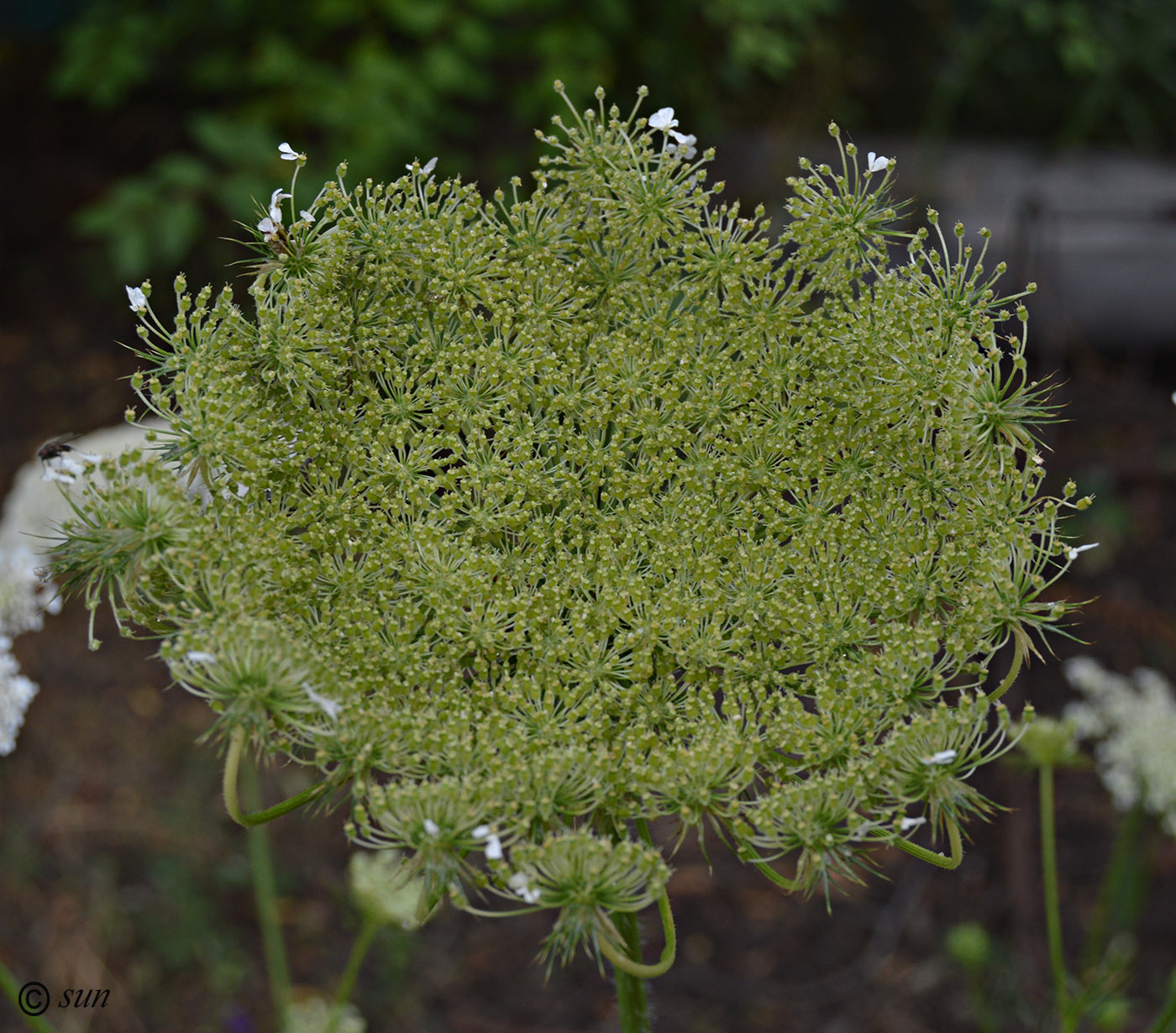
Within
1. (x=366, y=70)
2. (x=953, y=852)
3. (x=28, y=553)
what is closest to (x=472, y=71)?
(x=366, y=70)

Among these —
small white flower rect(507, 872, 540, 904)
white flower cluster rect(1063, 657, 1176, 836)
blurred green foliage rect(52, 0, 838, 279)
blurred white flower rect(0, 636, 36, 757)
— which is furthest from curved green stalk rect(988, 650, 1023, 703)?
blurred green foliage rect(52, 0, 838, 279)

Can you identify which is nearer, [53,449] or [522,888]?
[522,888]

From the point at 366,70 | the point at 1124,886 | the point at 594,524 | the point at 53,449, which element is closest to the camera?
the point at 594,524

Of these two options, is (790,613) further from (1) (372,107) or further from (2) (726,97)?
(2) (726,97)

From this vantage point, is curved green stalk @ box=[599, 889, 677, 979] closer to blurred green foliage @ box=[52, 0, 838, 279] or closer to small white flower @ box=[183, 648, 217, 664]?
small white flower @ box=[183, 648, 217, 664]

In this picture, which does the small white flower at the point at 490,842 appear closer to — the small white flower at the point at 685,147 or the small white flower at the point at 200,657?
the small white flower at the point at 200,657

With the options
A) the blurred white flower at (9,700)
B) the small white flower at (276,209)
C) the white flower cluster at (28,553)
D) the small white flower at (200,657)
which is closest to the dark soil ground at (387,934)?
the white flower cluster at (28,553)

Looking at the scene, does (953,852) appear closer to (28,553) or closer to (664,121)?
(664,121)

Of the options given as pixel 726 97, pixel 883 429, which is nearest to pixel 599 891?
pixel 883 429
